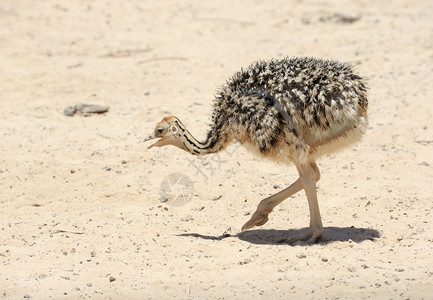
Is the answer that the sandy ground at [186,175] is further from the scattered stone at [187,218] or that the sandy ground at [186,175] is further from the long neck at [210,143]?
the long neck at [210,143]

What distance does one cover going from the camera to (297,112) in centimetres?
634

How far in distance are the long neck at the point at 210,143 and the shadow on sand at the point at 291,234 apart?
2.85 ft

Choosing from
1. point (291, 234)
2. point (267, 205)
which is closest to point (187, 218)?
point (267, 205)

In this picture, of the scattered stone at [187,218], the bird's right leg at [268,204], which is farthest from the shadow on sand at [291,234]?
the scattered stone at [187,218]

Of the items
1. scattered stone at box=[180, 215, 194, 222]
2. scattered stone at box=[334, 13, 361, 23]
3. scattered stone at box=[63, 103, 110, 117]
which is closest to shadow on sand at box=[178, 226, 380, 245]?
scattered stone at box=[180, 215, 194, 222]

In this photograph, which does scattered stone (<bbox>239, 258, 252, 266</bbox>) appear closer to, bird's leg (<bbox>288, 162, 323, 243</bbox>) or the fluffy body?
bird's leg (<bbox>288, 162, 323, 243</bbox>)

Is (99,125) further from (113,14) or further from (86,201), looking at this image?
(113,14)

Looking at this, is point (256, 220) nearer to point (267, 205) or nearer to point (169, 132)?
point (267, 205)

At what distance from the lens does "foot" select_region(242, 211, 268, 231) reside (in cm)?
693

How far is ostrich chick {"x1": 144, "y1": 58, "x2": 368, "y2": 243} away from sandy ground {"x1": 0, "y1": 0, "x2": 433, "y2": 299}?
87 centimetres

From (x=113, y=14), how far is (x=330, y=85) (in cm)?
968

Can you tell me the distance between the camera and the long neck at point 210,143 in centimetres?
680

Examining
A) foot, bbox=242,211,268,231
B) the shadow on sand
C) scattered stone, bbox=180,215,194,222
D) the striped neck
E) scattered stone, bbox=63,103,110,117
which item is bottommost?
scattered stone, bbox=180,215,194,222

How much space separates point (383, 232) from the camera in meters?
6.88
